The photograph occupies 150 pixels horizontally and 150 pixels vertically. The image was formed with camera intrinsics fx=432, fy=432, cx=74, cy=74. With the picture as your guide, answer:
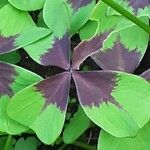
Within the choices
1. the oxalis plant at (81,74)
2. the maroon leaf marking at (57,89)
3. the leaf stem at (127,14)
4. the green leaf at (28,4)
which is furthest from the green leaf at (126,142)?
the green leaf at (28,4)

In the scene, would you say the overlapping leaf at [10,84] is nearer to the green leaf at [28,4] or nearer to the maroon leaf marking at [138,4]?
the green leaf at [28,4]

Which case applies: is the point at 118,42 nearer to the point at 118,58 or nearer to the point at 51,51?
the point at 118,58

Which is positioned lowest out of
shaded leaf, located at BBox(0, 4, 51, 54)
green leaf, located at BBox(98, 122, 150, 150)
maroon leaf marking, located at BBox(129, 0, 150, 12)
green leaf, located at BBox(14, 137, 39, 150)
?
green leaf, located at BBox(14, 137, 39, 150)

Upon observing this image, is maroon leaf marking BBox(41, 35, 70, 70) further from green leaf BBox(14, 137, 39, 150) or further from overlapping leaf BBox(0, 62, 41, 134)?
green leaf BBox(14, 137, 39, 150)

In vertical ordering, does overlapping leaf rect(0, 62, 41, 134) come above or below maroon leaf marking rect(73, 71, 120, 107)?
below

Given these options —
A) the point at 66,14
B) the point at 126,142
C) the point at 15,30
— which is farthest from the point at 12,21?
the point at 126,142

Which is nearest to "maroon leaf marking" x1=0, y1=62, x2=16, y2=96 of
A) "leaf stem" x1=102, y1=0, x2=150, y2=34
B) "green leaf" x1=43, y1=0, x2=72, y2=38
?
"green leaf" x1=43, y1=0, x2=72, y2=38
